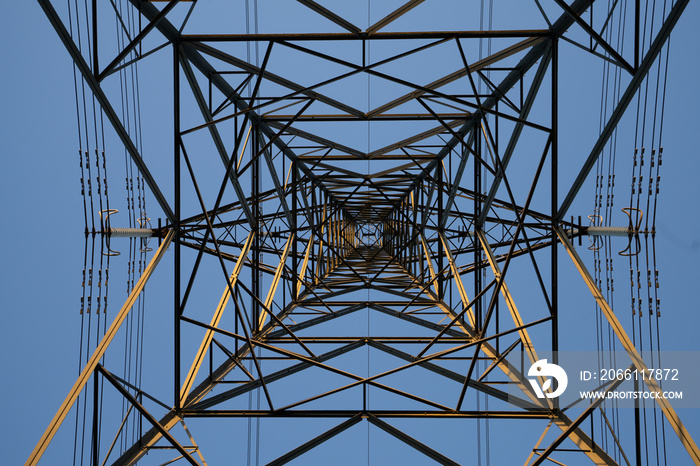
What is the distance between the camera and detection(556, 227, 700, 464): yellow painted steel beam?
7.93 meters

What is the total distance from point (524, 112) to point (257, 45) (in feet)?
21.6

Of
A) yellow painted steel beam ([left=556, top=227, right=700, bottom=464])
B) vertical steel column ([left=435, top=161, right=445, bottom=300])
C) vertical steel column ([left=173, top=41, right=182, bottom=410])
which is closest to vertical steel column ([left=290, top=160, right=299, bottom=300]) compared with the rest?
vertical steel column ([left=435, top=161, right=445, bottom=300])

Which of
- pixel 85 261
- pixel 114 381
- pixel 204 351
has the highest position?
pixel 85 261

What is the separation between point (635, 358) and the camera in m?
9.31

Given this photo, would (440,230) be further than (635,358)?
Yes

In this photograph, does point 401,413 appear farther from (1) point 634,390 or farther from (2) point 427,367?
(1) point 634,390

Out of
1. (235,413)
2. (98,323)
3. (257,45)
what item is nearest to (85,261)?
(98,323)

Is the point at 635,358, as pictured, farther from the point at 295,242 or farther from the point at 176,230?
the point at 295,242

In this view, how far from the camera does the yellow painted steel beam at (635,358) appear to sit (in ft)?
26.0

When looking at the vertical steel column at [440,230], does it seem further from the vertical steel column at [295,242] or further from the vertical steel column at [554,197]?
the vertical steel column at [554,197]

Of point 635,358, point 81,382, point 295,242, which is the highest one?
point 295,242

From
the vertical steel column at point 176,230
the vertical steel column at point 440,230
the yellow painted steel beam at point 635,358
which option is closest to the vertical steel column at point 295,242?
the vertical steel column at point 440,230

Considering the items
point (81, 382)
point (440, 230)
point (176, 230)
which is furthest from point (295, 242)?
point (81, 382)

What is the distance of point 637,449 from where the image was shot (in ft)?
28.9
